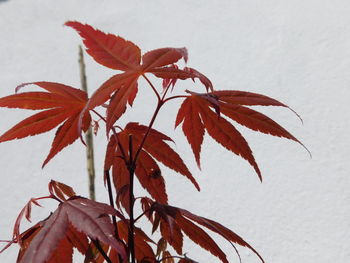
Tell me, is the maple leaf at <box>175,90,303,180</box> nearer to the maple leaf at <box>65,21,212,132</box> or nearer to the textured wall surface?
the maple leaf at <box>65,21,212,132</box>

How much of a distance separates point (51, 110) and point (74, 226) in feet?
0.38

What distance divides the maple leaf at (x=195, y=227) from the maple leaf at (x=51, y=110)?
0.08 meters

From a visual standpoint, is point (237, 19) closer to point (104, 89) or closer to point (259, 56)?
point (259, 56)

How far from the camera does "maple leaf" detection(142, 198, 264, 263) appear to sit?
33 cm

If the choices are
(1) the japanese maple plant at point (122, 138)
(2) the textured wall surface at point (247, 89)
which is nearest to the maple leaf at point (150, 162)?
(1) the japanese maple plant at point (122, 138)

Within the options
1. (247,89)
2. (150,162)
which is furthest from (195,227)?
(247,89)

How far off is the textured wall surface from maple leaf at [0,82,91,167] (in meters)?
0.77

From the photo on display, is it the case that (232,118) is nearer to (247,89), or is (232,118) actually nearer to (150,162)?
(150,162)

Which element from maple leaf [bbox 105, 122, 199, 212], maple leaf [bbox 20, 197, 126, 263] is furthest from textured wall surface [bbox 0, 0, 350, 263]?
maple leaf [bbox 20, 197, 126, 263]

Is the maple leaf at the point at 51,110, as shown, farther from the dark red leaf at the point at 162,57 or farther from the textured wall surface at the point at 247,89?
the textured wall surface at the point at 247,89

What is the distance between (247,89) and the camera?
1.32 m

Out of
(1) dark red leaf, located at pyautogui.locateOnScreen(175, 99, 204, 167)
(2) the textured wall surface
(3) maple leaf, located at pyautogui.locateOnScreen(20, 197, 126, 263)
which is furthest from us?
(2) the textured wall surface

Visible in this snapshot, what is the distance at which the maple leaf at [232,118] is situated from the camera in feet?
1.13

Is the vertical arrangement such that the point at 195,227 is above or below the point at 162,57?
below
